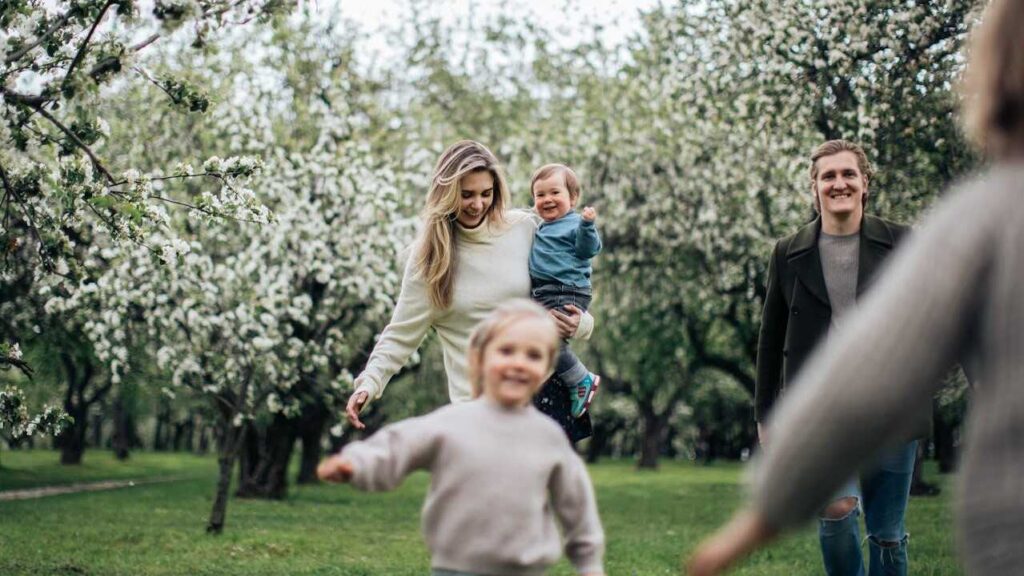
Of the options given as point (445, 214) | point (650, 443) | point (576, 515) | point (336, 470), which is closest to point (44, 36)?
point (445, 214)

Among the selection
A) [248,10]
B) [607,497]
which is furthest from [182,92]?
[607,497]

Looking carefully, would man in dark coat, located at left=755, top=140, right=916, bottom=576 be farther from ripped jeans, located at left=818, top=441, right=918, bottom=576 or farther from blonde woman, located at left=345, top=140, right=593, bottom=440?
blonde woman, located at left=345, top=140, right=593, bottom=440

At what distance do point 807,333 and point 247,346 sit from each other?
1169 cm

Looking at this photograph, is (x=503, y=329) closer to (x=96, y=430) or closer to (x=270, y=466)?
(x=270, y=466)

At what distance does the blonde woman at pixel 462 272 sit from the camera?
550 cm

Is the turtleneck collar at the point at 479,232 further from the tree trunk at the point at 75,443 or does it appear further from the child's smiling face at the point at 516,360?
the tree trunk at the point at 75,443

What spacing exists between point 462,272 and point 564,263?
471 millimetres

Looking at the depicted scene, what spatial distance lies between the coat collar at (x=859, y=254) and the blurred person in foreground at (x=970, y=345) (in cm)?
367

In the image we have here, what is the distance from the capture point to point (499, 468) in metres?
3.65

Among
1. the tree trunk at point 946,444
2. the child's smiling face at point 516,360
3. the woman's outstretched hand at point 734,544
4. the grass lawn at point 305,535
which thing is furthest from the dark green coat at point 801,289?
the tree trunk at point 946,444

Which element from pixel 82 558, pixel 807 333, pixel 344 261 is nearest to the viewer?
pixel 807 333

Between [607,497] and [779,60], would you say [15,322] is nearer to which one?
[607,497]

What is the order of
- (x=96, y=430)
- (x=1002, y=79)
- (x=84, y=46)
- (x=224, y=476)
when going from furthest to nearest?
(x=96, y=430), (x=224, y=476), (x=84, y=46), (x=1002, y=79)

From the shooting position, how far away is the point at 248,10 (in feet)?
22.8
